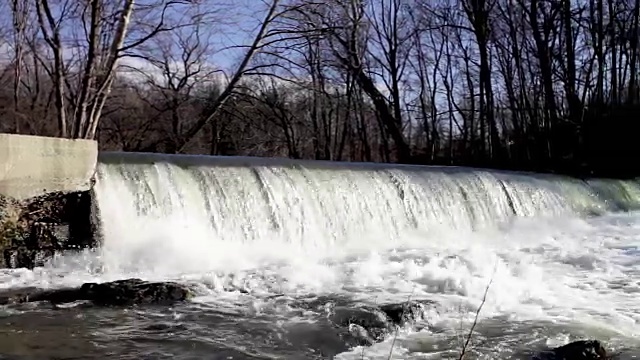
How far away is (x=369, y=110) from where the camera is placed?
26.5m

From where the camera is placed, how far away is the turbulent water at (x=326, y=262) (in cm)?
439

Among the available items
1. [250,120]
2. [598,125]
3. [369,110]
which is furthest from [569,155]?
[250,120]

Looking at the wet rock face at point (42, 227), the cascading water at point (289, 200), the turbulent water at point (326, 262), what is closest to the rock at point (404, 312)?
the turbulent water at point (326, 262)

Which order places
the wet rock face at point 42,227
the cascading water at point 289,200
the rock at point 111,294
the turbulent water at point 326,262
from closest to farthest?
the turbulent water at point 326,262, the rock at point 111,294, the wet rock face at point 42,227, the cascading water at point 289,200

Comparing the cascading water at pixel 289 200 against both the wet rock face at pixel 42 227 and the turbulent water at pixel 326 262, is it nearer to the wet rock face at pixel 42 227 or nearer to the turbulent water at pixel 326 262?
the turbulent water at pixel 326 262

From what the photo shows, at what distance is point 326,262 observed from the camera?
26.2 feet

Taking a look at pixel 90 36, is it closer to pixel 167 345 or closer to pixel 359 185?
pixel 359 185

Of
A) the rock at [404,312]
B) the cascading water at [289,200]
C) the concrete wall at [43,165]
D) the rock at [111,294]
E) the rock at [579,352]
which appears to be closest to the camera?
the rock at [579,352]

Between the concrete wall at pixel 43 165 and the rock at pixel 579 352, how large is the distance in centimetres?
500

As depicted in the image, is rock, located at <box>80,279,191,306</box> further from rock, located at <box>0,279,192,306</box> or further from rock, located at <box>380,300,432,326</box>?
rock, located at <box>380,300,432,326</box>

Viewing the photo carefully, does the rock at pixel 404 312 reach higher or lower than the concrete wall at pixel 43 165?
lower

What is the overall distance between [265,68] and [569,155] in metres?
10.5

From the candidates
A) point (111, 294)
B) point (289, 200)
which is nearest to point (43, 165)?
point (111, 294)

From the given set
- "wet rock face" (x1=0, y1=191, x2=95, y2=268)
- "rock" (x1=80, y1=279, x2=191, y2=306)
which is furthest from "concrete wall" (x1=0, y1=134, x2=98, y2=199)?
"rock" (x1=80, y1=279, x2=191, y2=306)
